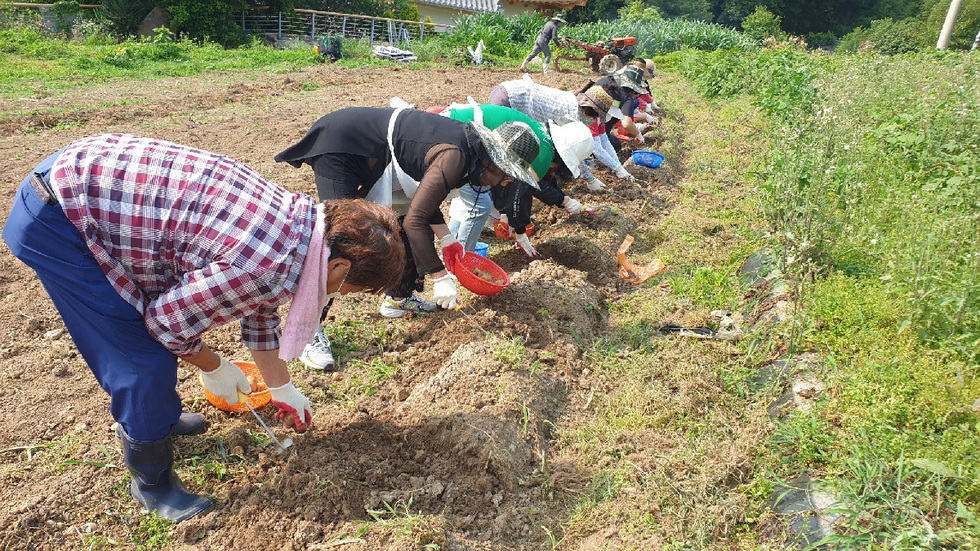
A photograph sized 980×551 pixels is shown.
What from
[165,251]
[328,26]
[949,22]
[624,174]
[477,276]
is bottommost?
[477,276]

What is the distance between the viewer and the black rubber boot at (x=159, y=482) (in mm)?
2074

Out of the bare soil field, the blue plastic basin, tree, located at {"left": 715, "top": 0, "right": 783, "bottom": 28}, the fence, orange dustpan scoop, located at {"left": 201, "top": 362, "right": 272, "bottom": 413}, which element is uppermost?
tree, located at {"left": 715, "top": 0, "right": 783, "bottom": 28}

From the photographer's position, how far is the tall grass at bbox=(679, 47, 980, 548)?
2.14 metres

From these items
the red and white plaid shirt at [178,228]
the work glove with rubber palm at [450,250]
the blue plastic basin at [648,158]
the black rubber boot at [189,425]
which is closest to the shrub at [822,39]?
the blue plastic basin at [648,158]

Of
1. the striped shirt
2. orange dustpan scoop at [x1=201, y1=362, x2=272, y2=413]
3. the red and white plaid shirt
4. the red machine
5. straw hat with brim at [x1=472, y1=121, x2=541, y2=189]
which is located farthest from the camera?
the red machine

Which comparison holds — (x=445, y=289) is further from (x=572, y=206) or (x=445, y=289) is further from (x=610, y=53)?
(x=610, y=53)

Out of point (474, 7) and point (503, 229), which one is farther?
point (474, 7)

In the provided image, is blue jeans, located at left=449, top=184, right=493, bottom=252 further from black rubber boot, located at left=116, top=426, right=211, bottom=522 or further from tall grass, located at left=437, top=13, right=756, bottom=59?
tall grass, located at left=437, top=13, right=756, bottom=59

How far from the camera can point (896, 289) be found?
9.66ft

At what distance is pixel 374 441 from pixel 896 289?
259cm

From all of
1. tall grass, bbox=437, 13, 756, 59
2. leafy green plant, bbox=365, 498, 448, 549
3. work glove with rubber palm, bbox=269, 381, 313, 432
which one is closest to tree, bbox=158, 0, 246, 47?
tall grass, bbox=437, 13, 756, 59

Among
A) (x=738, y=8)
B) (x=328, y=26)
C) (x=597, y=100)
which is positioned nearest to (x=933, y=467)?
(x=597, y=100)

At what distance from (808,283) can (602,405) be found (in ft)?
4.59

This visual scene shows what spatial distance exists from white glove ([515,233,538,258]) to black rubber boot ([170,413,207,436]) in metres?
2.54
